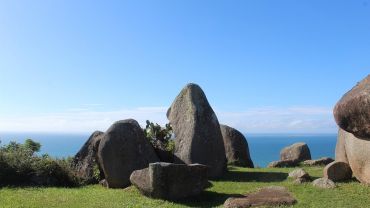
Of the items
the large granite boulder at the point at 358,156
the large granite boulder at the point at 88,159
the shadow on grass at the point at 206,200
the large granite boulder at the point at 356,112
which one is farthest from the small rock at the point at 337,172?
the large granite boulder at the point at 88,159

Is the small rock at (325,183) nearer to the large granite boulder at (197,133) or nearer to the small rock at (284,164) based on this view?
the large granite boulder at (197,133)

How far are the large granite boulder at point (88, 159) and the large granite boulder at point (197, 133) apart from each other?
148 inches

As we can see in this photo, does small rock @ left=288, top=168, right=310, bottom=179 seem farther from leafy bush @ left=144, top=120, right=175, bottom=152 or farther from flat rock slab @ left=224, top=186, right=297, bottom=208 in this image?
leafy bush @ left=144, top=120, right=175, bottom=152

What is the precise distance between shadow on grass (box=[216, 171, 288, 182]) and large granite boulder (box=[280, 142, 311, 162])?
387 inches

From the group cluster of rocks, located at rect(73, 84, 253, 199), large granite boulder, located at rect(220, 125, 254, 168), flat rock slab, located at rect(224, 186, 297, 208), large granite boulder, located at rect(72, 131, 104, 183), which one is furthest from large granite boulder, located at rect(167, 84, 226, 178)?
large granite boulder, located at rect(220, 125, 254, 168)

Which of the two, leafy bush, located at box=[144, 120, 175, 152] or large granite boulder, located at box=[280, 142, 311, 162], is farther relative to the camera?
large granite boulder, located at box=[280, 142, 311, 162]

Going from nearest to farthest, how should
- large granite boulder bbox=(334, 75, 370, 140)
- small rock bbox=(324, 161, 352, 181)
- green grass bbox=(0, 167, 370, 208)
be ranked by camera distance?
large granite boulder bbox=(334, 75, 370, 140) < green grass bbox=(0, 167, 370, 208) < small rock bbox=(324, 161, 352, 181)

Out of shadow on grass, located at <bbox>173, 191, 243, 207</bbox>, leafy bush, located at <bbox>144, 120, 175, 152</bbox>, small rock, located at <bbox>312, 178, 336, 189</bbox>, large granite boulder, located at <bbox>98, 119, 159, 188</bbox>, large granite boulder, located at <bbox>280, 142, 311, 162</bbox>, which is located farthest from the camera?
large granite boulder, located at <bbox>280, 142, 311, 162</bbox>

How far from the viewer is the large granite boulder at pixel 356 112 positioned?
1027cm

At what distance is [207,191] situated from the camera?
1825 centimetres

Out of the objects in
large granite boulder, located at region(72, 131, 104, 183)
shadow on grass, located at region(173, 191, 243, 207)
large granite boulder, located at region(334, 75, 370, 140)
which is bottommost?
shadow on grass, located at region(173, 191, 243, 207)

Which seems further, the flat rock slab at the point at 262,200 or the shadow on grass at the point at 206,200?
the shadow on grass at the point at 206,200

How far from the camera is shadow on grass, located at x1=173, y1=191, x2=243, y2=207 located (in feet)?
52.9

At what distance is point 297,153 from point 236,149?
5245 mm
